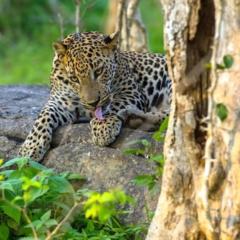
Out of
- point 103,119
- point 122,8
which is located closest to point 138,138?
point 103,119

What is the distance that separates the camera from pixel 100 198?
5.76m

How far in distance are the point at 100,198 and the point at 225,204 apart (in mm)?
797

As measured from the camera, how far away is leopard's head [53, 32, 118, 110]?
9023 millimetres

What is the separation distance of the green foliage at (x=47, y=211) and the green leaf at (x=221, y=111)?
1.24 m

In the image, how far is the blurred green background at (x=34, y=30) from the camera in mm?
17719

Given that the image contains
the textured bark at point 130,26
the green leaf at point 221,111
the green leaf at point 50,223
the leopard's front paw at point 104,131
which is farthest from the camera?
the textured bark at point 130,26

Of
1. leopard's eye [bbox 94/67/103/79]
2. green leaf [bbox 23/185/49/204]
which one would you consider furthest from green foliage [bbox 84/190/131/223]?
leopard's eye [bbox 94/67/103/79]

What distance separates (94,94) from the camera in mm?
8984

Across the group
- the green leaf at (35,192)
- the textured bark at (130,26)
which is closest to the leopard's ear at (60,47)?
the green leaf at (35,192)

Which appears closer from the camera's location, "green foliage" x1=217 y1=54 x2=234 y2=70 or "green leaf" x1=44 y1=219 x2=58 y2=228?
"green foliage" x1=217 y1=54 x2=234 y2=70

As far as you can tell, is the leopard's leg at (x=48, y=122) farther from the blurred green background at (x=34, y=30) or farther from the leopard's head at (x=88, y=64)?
the blurred green background at (x=34, y=30)

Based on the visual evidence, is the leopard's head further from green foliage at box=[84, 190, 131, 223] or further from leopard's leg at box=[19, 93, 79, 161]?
green foliage at box=[84, 190, 131, 223]

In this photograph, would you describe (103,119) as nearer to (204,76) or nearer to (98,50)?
(98,50)

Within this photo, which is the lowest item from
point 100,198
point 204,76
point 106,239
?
point 106,239
